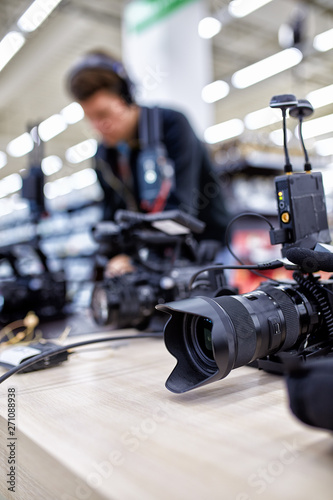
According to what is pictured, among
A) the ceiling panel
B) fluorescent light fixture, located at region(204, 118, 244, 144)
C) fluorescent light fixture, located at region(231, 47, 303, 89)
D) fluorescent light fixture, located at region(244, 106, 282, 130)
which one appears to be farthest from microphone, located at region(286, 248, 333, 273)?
fluorescent light fixture, located at region(204, 118, 244, 144)

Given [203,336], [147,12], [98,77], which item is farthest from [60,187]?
[203,336]

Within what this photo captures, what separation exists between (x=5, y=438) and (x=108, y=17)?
5.25m

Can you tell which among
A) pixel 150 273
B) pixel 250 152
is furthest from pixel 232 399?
pixel 250 152

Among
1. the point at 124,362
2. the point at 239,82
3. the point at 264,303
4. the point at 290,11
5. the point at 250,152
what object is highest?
the point at 290,11

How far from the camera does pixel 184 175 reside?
1543mm

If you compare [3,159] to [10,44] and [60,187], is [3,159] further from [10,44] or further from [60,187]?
[10,44]

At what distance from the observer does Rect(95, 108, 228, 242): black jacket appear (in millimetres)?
1551

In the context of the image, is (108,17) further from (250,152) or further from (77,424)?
(77,424)

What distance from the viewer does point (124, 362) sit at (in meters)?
0.75

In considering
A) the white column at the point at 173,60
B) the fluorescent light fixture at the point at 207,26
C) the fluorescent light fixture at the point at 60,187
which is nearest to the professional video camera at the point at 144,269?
the white column at the point at 173,60

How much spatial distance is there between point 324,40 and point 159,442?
17.0 ft

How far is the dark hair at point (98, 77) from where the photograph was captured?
55.8 inches

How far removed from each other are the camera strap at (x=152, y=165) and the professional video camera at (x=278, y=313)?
2.78 ft

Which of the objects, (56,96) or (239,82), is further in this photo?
(56,96)
